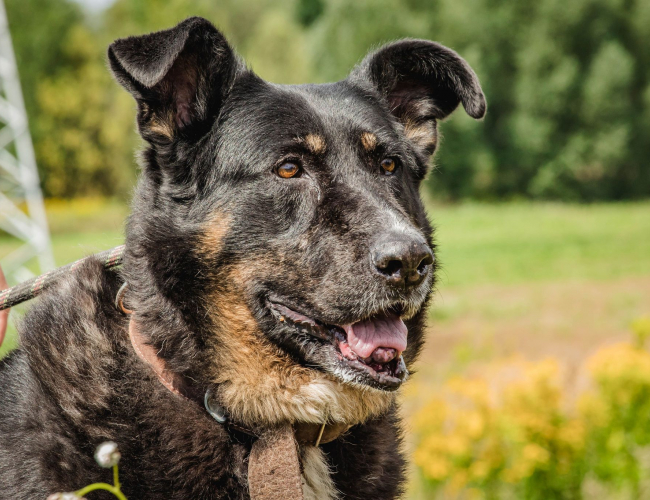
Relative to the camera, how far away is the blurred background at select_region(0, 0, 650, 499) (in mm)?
4680

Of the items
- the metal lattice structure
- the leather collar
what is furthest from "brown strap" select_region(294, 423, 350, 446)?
the metal lattice structure

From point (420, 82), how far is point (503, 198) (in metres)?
31.8

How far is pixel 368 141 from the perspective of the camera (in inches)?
127

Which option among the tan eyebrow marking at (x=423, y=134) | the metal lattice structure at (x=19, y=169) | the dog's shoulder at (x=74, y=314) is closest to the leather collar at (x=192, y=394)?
the dog's shoulder at (x=74, y=314)

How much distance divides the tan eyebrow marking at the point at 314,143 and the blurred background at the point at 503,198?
837 millimetres

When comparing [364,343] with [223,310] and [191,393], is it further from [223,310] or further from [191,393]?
[191,393]

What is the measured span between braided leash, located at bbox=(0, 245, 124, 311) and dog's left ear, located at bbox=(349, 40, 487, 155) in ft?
5.15

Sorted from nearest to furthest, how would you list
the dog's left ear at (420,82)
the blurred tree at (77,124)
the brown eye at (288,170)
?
1. the brown eye at (288,170)
2. the dog's left ear at (420,82)
3. the blurred tree at (77,124)

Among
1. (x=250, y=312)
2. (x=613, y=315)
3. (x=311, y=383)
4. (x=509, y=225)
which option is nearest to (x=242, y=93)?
(x=250, y=312)

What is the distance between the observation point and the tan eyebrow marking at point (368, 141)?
3209 mm

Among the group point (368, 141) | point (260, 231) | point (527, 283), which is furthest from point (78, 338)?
point (527, 283)

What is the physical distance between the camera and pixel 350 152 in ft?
10.4

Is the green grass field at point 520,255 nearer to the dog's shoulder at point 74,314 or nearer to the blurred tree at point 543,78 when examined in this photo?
the dog's shoulder at point 74,314

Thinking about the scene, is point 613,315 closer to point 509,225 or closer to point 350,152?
point 350,152
